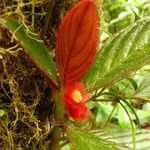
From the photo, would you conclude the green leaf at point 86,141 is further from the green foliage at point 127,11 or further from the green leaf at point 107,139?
the green foliage at point 127,11

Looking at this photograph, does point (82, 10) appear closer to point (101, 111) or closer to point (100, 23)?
point (100, 23)

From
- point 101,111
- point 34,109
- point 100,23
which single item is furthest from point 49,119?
point 101,111

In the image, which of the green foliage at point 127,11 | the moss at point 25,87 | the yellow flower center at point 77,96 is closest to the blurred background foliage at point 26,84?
the moss at point 25,87

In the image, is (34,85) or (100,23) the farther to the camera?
(100,23)

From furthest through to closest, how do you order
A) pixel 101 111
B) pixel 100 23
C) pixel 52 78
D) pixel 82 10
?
pixel 101 111 < pixel 100 23 < pixel 52 78 < pixel 82 10

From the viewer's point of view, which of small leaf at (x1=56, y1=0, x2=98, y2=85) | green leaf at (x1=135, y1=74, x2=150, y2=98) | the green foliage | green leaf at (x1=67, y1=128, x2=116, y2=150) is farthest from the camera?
the green foliage

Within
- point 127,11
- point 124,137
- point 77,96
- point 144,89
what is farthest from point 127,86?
point 127,11

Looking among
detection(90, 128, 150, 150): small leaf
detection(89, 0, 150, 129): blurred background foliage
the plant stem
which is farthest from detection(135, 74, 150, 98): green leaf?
the plant stem

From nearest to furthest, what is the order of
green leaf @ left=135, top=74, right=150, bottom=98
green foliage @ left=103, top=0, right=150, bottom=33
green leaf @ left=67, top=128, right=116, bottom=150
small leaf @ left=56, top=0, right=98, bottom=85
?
small leaf @ left=56, top=0, right=98, bottom=85 → green leaf @ left=67, top=128, right=116, bottom=150 → green leaf @ left=135, top=74, right=150, bottom=98 → green foliage @ left=103, top=0, right=150, bottom=33

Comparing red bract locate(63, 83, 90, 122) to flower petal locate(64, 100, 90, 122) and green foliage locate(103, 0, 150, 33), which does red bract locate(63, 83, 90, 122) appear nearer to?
flower petal locate(64, 100, 90, 122)
